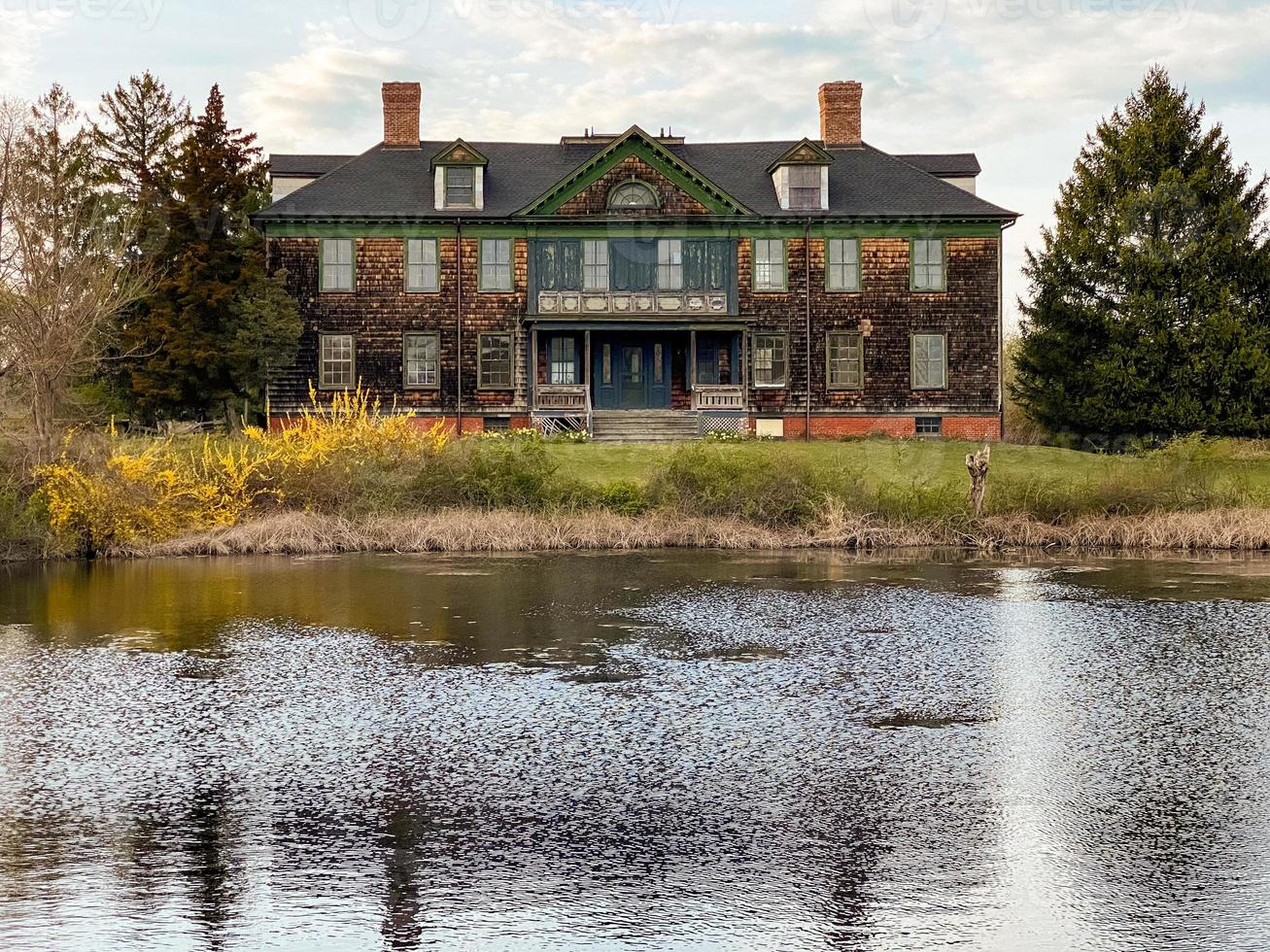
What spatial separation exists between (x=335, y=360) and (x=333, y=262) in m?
2.69

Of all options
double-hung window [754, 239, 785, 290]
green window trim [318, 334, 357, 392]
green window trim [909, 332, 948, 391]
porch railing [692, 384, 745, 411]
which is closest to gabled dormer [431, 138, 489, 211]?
Answer: green window trim [318, 334, 357, 392]

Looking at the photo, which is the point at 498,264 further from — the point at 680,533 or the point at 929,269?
the point at 680,533

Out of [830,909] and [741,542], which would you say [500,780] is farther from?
[741,542]

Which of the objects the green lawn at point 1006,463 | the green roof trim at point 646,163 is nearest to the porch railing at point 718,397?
the green lawn at point 1006,463

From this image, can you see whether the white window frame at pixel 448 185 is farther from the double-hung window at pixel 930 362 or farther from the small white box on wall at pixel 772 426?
the double-hung window at pixel 930 362

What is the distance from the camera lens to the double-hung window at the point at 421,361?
38.1m

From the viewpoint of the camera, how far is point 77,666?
1195 centimetres

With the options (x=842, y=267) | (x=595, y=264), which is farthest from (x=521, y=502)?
(x=842, y=267)

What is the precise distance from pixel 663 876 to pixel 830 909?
83 cm

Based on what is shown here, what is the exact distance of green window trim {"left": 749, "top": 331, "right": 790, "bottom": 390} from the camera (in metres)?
38.3

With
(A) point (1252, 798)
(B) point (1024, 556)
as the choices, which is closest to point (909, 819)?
(A) point (1252, 798)

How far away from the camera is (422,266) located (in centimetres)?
3806

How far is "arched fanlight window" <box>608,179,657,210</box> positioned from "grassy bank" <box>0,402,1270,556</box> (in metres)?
14.5

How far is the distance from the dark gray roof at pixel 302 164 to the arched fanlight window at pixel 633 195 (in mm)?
8975
